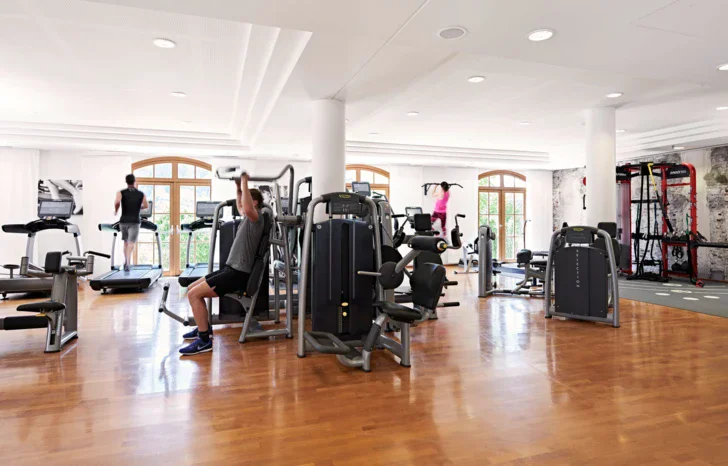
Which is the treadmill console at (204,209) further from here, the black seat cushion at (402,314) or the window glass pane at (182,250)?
the black seat cushion at (402,314)

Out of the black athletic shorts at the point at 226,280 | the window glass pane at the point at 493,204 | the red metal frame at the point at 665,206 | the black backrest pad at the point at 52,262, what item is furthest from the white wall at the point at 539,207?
the black backrest pad at the point at 52,262

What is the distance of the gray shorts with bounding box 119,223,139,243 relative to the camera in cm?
733

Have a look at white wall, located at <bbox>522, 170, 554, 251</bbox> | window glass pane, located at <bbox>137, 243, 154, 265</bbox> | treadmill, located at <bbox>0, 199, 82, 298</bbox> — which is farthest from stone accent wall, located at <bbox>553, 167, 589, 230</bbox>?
treadmill, located at <bbox>0, 199, 82, 298</bbox>

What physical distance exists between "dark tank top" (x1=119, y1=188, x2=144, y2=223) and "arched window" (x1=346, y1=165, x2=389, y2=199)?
4904 mm

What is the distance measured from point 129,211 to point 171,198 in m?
2.24

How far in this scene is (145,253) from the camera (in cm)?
941

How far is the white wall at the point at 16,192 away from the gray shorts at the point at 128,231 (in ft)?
8.49

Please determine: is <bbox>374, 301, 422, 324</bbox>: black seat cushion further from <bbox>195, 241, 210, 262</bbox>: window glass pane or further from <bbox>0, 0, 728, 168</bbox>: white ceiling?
<bbox>195, 241, 210, 262</bbox>: window glass pane

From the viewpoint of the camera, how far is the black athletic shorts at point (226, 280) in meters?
3.70

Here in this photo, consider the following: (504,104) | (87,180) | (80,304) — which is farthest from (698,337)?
(87,180)

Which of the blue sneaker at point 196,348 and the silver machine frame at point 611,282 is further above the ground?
the silver machine frame at point 611,282

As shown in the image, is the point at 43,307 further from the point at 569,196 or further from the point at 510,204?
the point at 569,196

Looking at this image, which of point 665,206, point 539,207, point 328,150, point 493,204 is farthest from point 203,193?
point 665,206

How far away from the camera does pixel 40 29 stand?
150 inches
